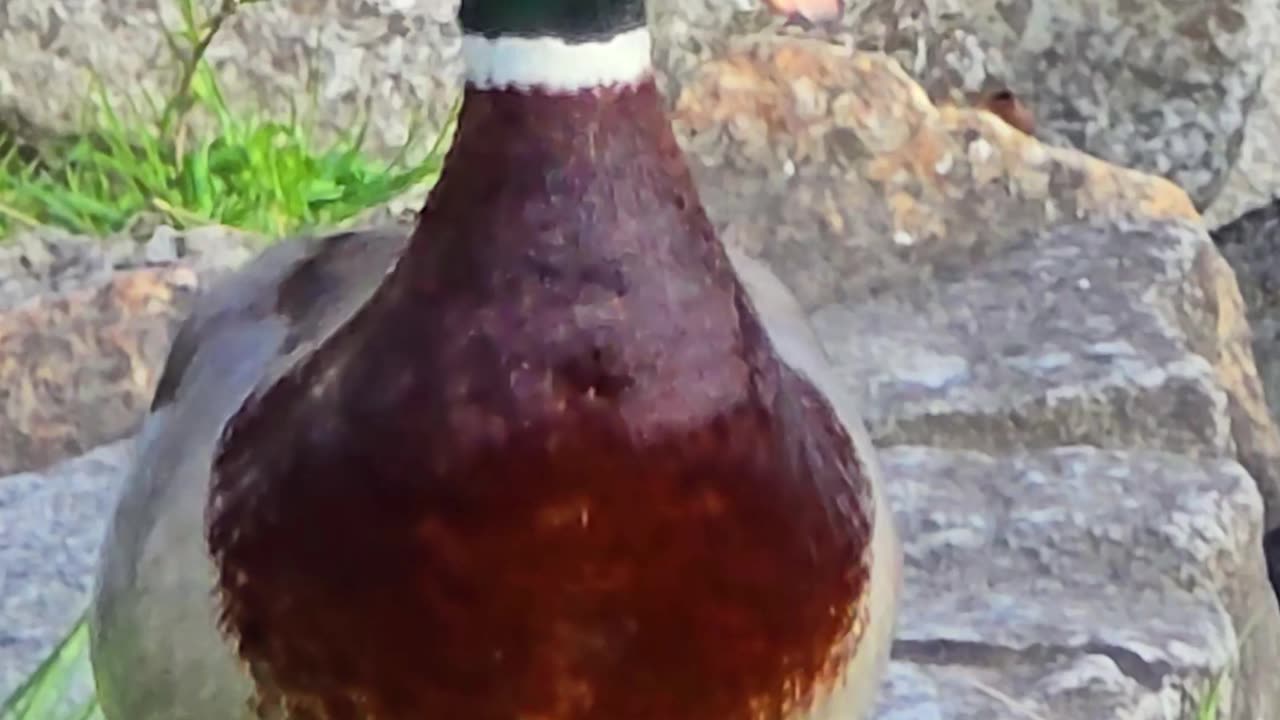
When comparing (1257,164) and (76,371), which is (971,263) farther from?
(76,371)

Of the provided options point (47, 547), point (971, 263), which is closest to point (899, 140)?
point (971, 263)

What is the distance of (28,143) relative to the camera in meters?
2.46

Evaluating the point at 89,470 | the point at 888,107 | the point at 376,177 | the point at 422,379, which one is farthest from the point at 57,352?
the point at 422,379

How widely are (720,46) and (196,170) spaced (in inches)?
23.1

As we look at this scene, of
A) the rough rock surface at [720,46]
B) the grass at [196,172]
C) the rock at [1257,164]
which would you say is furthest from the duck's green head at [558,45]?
the rock at [1257,164]

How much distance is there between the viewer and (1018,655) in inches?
58.1

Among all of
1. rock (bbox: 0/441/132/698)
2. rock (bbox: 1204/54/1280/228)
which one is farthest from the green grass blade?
rock (bbox: 1204/54/1280/228)

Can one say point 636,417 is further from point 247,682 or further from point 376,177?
point 376,177

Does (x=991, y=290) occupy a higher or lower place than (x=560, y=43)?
lower

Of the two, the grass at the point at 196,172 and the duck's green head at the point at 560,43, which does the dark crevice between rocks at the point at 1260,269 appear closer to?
the grass at the point at 196,172

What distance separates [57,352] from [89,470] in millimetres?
162

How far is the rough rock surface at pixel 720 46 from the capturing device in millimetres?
2428

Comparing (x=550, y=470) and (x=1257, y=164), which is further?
(x=1257, y=164)

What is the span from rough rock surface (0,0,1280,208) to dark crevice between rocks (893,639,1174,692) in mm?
1085
